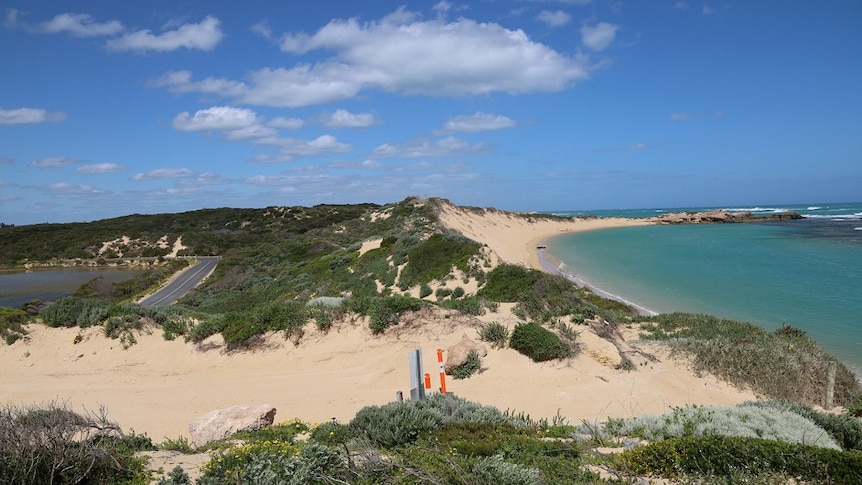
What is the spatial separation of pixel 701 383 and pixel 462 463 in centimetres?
989

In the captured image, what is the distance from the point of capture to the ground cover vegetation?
17.6 ft

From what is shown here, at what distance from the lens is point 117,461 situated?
593 centimetres

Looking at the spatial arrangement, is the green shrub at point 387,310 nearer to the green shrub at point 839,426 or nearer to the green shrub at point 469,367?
the green shrub at point 469,367

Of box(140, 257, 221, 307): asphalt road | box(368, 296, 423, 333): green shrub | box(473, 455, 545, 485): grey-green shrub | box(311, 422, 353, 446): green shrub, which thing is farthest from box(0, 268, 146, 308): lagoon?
box(473, 455, 545, 485): grey-green shrub

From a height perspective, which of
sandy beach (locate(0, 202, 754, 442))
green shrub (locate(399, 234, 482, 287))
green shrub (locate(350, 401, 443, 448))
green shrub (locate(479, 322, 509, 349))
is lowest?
sandy beach (locate(0, 202, 754, 442))

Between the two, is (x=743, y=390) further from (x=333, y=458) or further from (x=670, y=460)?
(x=333, y=458)

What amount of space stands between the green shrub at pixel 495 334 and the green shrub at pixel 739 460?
7.38m

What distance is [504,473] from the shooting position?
4996mm

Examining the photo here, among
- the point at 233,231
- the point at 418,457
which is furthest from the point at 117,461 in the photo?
the point at 233,231

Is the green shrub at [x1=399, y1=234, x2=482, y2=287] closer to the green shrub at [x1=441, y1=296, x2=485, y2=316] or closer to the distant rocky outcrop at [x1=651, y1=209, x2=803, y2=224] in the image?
the green shrub at [x1=441, y1=296, x2=485, y2=316]

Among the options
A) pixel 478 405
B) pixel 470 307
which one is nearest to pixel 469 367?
pixel 470 307

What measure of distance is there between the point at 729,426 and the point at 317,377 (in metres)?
9.50

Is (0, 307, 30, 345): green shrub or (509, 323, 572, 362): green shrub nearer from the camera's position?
(509, 323, 572, 362): green shrub

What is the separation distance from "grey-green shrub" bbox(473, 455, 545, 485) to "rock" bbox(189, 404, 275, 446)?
5.17 metres
